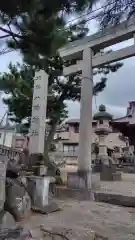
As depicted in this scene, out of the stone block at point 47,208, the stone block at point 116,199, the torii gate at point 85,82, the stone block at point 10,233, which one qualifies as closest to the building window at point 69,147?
the torii gate at point 85,82

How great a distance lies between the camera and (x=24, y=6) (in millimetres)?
2963

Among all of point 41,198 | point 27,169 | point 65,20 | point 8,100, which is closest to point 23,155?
point 27,169

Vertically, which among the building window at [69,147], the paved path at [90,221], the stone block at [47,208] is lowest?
the paved path at [90,221]

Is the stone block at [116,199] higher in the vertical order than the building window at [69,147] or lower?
lower

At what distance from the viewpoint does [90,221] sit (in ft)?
14.1

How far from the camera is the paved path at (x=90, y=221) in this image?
366cm

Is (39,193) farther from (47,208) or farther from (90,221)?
(90,221)

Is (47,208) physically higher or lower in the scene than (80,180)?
lower

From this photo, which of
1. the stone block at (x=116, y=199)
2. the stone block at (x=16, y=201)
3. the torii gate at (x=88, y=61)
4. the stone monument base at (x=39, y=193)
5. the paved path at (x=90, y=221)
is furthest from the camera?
the torii gate at (x=88, y=61)

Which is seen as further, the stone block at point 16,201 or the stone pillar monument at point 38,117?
the stone pillar monument at point 38,117

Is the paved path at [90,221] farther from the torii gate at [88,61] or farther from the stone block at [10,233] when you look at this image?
the torii gate at [88,61]

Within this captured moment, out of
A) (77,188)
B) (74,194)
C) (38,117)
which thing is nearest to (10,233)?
(74,194)

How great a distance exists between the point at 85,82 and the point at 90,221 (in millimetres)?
4254

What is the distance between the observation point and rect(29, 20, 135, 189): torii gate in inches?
275
